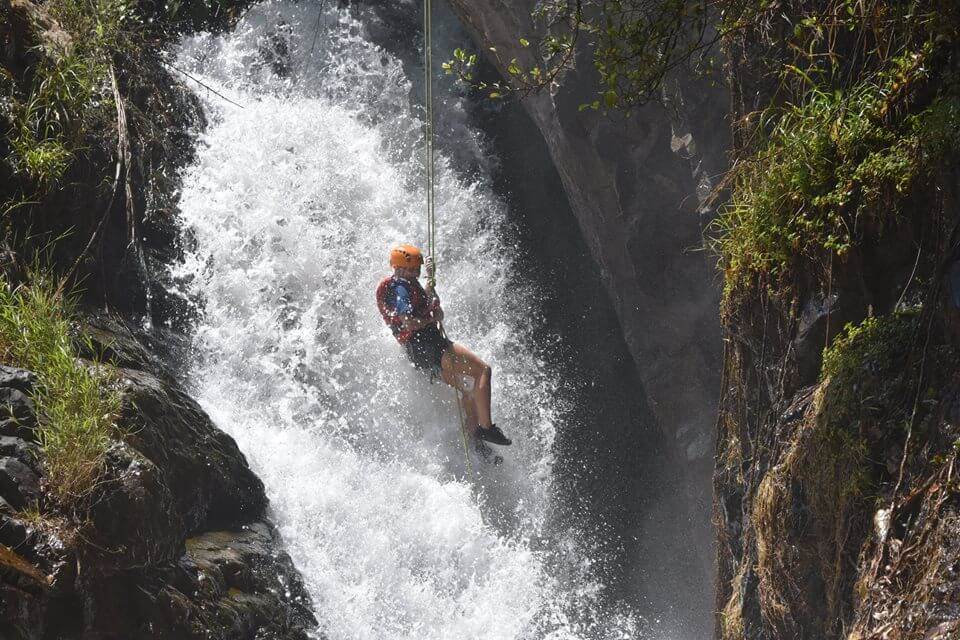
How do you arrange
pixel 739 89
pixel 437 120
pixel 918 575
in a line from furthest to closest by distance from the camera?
pixel 437 120 → pixel 739 89 → pixel 918 575

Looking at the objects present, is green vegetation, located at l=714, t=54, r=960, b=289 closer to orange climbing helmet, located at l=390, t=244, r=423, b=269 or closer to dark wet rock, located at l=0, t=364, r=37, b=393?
orange climbing helmet, located at l=390, t=244, r=423, b=269

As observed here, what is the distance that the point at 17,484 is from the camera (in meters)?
3.91

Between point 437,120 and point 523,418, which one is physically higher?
point 437,120

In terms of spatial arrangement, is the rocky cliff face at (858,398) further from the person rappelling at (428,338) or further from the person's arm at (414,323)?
the person's arm at (414,323)

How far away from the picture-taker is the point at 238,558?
5.17 metres

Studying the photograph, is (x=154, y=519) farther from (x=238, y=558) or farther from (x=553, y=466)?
(x=553, y=466)

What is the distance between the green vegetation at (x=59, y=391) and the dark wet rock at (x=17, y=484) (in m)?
0.08

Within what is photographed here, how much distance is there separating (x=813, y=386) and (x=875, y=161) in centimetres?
108

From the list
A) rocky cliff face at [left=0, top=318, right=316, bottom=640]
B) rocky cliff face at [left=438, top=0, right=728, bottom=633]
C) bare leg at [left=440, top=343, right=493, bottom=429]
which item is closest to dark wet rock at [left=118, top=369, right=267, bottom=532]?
rocky cliff face at [left=0, top=318, right=316, bottom=640]

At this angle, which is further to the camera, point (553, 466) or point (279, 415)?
point (553, 466)

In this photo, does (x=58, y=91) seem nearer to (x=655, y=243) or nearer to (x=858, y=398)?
(x=655, y=243)

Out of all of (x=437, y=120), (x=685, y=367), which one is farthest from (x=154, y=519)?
(x=437, y=120)

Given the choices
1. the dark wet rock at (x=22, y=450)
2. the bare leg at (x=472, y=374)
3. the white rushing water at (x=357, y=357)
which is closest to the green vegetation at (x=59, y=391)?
the dark wet rock at (x=22, y=450)

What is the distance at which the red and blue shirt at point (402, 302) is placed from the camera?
648 centimetres
